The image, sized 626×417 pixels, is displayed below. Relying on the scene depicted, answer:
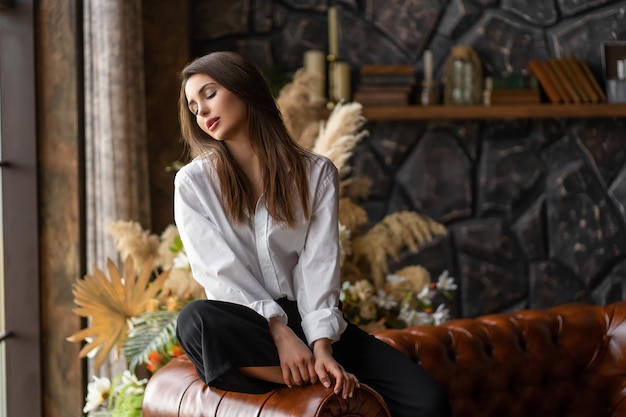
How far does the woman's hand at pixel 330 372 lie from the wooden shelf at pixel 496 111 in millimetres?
2736

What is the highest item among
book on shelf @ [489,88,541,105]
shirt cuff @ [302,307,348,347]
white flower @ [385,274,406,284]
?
book on shelf @ [489,88,541,105]

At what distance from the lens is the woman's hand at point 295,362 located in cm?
191

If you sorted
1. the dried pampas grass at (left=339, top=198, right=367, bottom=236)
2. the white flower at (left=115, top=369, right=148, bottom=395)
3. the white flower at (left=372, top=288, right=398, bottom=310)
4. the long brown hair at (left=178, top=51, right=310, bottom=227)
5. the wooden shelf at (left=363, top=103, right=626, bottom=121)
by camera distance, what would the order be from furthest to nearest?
1. the wooden shelf at (left=363, top=103, right=626, bottom=121)
2. the dried pampas grass at (left=339, top=198, right=367, bottom=236)
3. the white flower at (left=372, top=288, right=398, bottom=310)
4. the white flower at (left=115, top=369, right=148, bottom=395)
5. the long brown hair at (left=178, top=51, right=310, bottom=227)

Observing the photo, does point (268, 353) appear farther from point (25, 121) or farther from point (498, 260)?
point (498, 260)

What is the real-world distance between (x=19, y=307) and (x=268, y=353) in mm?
1822

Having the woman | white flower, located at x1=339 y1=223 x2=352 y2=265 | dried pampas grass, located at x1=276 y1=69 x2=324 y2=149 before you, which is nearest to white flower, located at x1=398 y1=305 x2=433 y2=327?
white flower, located at x1=339 y1=223 x2=352 y2=265

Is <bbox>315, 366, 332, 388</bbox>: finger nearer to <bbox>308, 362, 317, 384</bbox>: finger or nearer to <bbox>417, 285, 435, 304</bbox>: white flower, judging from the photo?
<bbox>308, 362, 317, 384</bbox>: finger

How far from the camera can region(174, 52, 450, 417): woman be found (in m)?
1.96

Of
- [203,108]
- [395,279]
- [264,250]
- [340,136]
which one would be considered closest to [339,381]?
[264,250]

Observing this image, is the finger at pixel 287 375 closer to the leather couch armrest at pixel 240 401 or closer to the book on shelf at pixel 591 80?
the leather couch armrest at pixel 240 401

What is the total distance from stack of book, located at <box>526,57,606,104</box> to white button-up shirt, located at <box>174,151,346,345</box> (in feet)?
9.05

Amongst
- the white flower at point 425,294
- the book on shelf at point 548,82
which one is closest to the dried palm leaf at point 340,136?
the white flower at point 425,294

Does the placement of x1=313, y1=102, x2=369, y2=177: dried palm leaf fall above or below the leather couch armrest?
above

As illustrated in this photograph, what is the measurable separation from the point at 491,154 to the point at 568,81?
0.53 m
